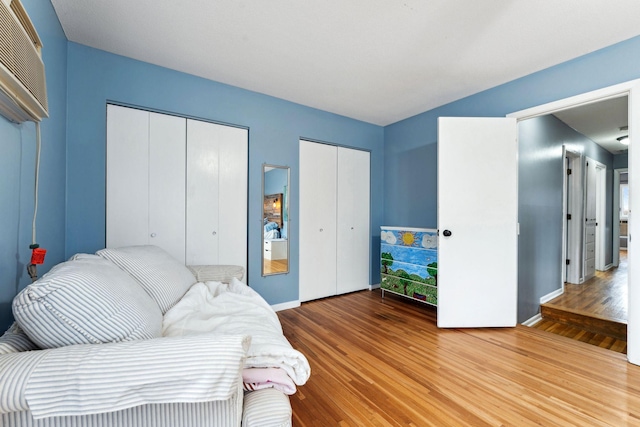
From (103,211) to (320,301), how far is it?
247 cm

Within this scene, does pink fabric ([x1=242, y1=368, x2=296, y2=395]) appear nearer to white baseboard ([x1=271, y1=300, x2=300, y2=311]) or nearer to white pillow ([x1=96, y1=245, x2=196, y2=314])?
white pillow ([x1=96, y1=245, x2=196, y2=314])

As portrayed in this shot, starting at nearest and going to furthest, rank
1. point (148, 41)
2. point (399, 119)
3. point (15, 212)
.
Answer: point (15, 212)
point (148, 41)
point (399, 119)

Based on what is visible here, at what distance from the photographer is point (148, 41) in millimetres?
2170

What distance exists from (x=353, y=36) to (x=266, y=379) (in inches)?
89.8

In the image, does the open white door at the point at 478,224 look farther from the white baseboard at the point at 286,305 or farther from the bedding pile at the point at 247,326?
the bedding pile at the point at 247,326

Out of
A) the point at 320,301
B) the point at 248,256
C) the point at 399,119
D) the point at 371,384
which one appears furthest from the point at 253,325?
the point at 399,119

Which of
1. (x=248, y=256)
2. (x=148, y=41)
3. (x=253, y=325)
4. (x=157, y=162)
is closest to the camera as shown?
(x=253, y=325)

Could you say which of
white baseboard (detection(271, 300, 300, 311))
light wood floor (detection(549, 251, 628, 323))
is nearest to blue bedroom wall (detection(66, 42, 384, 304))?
white baseboard (detection(271, 300, 300, 311))

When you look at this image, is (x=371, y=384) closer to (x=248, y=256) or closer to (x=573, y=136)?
(x=248, y=256)

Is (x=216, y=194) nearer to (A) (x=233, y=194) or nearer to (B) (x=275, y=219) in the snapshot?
(A) (x=233, y=194)

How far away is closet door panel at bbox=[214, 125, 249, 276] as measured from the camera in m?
2.86

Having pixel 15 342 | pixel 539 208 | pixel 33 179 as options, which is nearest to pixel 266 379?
pixel 15 342

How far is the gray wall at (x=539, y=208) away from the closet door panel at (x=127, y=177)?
3.75 metres

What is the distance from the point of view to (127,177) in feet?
7.82
